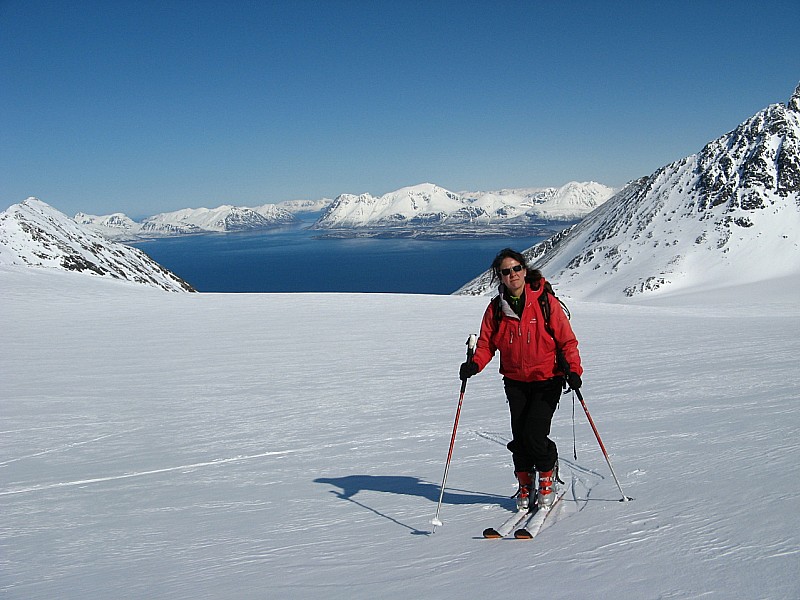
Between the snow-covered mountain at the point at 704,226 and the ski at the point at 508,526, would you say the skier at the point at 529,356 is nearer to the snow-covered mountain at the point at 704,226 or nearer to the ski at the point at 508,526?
the ski at the point at 508,526

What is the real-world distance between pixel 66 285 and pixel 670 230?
119m

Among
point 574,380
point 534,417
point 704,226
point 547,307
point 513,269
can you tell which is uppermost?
point 704,226

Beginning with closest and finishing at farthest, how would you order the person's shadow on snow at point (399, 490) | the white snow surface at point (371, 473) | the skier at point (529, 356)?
the white snow surface at point (371, 473)
the skier at point (529, 356)
the person's shadow on snow at point (399, 490)

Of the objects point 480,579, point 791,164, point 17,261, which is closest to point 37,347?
point 480,579

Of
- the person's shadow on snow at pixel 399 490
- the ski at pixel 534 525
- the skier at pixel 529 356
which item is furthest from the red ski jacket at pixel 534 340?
the person's shadow on snow at pixel 399 490

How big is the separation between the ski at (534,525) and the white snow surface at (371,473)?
61 millimetres

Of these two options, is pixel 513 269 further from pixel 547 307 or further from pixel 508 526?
pixel 508 526

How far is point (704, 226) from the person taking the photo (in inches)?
4601

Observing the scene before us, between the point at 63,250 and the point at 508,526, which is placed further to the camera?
the point at 63,250

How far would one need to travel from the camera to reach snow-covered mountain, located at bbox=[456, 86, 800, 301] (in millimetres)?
100750

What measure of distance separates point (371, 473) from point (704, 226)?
127m

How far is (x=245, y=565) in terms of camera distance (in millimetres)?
4324

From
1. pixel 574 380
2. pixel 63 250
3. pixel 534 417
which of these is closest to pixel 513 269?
pixel 574 380

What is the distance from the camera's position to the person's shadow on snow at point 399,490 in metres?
5.31
